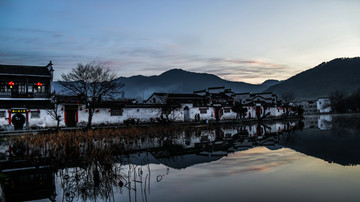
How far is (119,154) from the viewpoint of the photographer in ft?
49.1

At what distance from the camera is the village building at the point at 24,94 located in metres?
31.8

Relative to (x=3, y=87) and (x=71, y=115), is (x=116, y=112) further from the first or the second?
(x=3, y=87)

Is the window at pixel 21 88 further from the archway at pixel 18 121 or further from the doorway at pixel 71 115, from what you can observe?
the doorway at pixel 71 115

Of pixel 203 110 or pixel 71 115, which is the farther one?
pixel 203 110

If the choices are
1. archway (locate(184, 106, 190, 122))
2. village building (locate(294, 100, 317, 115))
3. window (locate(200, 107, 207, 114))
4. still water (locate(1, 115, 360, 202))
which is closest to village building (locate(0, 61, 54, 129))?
archway (locate(184, 106, 190, 122))

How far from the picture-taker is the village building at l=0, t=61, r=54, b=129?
31.8 metres

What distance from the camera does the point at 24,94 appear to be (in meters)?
35.8

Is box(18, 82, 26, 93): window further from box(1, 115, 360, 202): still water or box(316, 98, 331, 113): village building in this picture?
box(316, 98, 331, 113): village building

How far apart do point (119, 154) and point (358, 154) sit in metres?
12.3

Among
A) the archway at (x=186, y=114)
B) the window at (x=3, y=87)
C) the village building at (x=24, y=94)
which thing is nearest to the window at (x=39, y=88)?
the village building at (x=24, y=94)

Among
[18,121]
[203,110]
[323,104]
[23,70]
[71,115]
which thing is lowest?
[18,121]

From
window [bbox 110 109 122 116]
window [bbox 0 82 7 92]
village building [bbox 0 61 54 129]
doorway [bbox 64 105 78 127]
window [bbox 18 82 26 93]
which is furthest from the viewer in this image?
window [bbox 110 109 122 116]

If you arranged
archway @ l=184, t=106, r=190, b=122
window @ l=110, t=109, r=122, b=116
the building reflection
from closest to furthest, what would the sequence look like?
the building reflection, window @ l=110, t=109, r=122, b=116, archway @ l=184, t=106, r=190, b=122

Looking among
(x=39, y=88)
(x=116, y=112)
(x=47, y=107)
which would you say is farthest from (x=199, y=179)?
(x=39, y=88)
